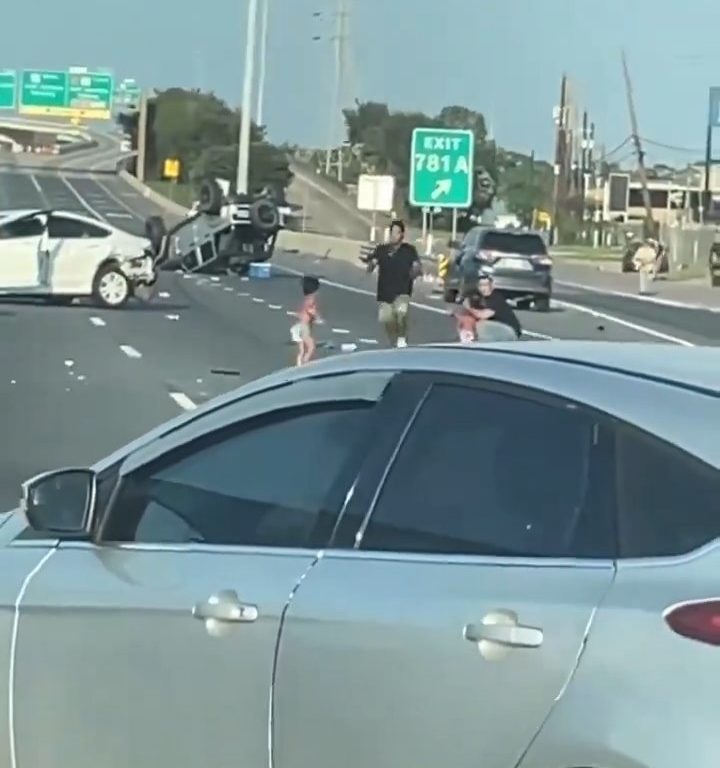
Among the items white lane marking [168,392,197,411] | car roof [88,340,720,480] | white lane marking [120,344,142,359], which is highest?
car roof [88,340,720,480]

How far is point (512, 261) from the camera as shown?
42781 millimetres

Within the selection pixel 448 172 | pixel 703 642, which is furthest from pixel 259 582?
pixel 448 172

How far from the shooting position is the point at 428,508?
14.5 ft

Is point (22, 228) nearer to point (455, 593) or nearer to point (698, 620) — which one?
point (455, 593)

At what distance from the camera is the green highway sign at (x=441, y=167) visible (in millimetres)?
44375

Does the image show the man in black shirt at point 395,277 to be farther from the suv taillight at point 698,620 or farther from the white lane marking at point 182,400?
the suv taillight at point 698,620

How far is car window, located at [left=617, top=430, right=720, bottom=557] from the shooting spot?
3.88 meters

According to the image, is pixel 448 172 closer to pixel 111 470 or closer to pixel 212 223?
pixel 212 223

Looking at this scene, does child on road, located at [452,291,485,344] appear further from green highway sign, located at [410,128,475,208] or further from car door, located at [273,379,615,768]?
green highway sign, located at [410,128,475,208]

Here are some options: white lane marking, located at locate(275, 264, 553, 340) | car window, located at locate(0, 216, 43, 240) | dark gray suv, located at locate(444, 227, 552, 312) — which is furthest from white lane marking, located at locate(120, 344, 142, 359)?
dark gray suv, located at locate(444, 227, 552, 312)

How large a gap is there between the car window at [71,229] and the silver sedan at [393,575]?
1233 inches

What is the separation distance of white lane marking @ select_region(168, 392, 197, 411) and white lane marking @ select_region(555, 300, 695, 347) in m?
12.5

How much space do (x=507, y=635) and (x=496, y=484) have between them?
0.48 m

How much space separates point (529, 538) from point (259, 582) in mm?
706
